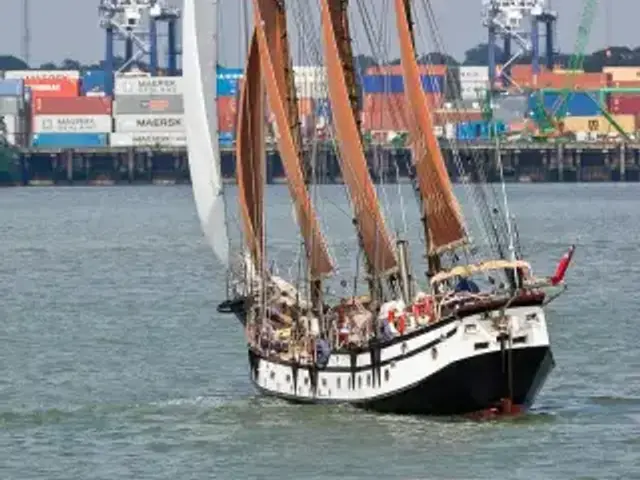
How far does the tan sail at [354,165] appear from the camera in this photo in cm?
4344

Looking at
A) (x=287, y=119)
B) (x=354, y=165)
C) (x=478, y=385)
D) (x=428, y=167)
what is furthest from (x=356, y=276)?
(x=478, y=385)

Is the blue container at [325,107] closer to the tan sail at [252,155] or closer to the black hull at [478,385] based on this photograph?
the tan sail at [252,155]

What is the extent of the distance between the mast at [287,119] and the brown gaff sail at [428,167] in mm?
1966

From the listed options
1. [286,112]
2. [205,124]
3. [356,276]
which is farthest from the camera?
[286,112]

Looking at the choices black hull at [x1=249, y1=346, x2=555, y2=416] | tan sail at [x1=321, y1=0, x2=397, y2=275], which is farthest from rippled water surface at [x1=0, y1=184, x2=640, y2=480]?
tan sail at [x1=321, y1=0, x2=397, y2=275]

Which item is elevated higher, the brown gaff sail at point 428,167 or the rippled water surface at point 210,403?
the brown gaff sail at point 428,167

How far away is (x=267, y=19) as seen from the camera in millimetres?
46188

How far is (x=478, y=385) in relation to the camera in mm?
39656

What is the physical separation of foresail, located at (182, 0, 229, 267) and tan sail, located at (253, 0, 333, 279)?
2.61 feet

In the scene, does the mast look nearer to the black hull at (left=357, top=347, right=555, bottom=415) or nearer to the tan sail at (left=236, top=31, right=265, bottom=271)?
the tan sail at (left=236, top=31, right=265, bottom=271)

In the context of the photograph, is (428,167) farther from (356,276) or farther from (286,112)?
(286,112)

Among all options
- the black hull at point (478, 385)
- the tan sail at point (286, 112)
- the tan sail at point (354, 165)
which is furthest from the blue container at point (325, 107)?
the black hull at point (478, 385)

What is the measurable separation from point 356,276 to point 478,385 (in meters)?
5.10

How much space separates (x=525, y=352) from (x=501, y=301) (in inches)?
32.3
